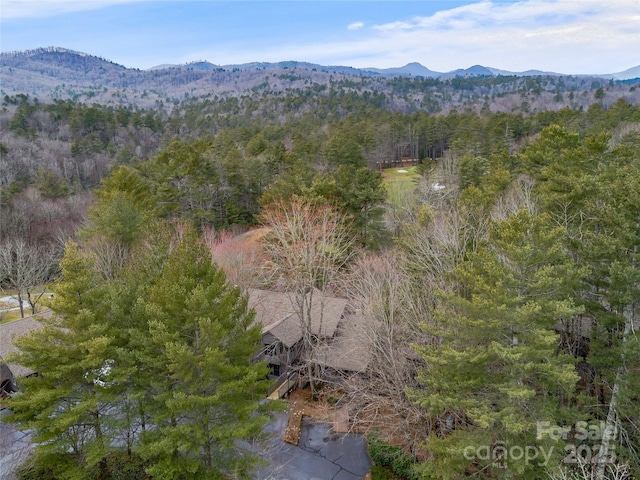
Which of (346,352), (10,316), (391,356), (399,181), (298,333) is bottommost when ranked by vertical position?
(10,316)

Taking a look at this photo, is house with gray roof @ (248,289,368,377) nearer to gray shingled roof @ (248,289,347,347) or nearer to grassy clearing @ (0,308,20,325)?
gray shingled roof @ (248,289,347,347)

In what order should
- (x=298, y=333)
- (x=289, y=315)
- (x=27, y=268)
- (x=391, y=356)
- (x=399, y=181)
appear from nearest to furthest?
(x=391, y=356) → (x=298, y=333) → (x=289, y=315) → (x=27, y=268) → (x=399, y=181)

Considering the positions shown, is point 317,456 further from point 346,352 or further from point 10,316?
point 10,316

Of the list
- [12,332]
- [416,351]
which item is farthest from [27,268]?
[416,351]

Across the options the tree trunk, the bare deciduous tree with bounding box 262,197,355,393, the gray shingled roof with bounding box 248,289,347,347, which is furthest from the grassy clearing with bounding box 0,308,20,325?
the tree trunk

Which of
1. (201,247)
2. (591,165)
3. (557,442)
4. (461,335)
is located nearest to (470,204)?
(591,165)

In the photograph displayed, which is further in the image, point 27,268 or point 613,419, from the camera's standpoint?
point 27,268

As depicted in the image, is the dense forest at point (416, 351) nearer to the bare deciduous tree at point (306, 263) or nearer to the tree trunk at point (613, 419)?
the tree trunk at point (613, 419)
